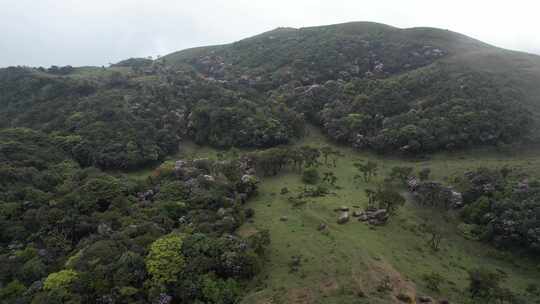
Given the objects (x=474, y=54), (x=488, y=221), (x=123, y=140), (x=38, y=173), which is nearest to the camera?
(x=488, y=221)

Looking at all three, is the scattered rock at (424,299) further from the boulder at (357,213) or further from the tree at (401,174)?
the tree at (401,174)

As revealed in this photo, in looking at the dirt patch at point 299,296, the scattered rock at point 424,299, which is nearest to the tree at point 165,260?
the dirt patch at point 299,296

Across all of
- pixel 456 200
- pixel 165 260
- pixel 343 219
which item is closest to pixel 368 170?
pixel 456 200

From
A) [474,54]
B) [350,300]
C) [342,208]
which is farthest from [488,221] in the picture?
[474,54]

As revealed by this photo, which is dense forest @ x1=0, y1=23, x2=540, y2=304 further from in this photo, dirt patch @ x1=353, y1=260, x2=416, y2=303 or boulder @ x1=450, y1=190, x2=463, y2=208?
dirt patch @ x1=353, y1=260, x2=416, y2=303

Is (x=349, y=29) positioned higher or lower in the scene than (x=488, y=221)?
higher

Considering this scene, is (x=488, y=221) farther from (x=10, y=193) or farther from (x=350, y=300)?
(x=10, y=193)

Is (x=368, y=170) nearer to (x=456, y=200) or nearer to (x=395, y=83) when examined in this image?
(x=456, y=200)
